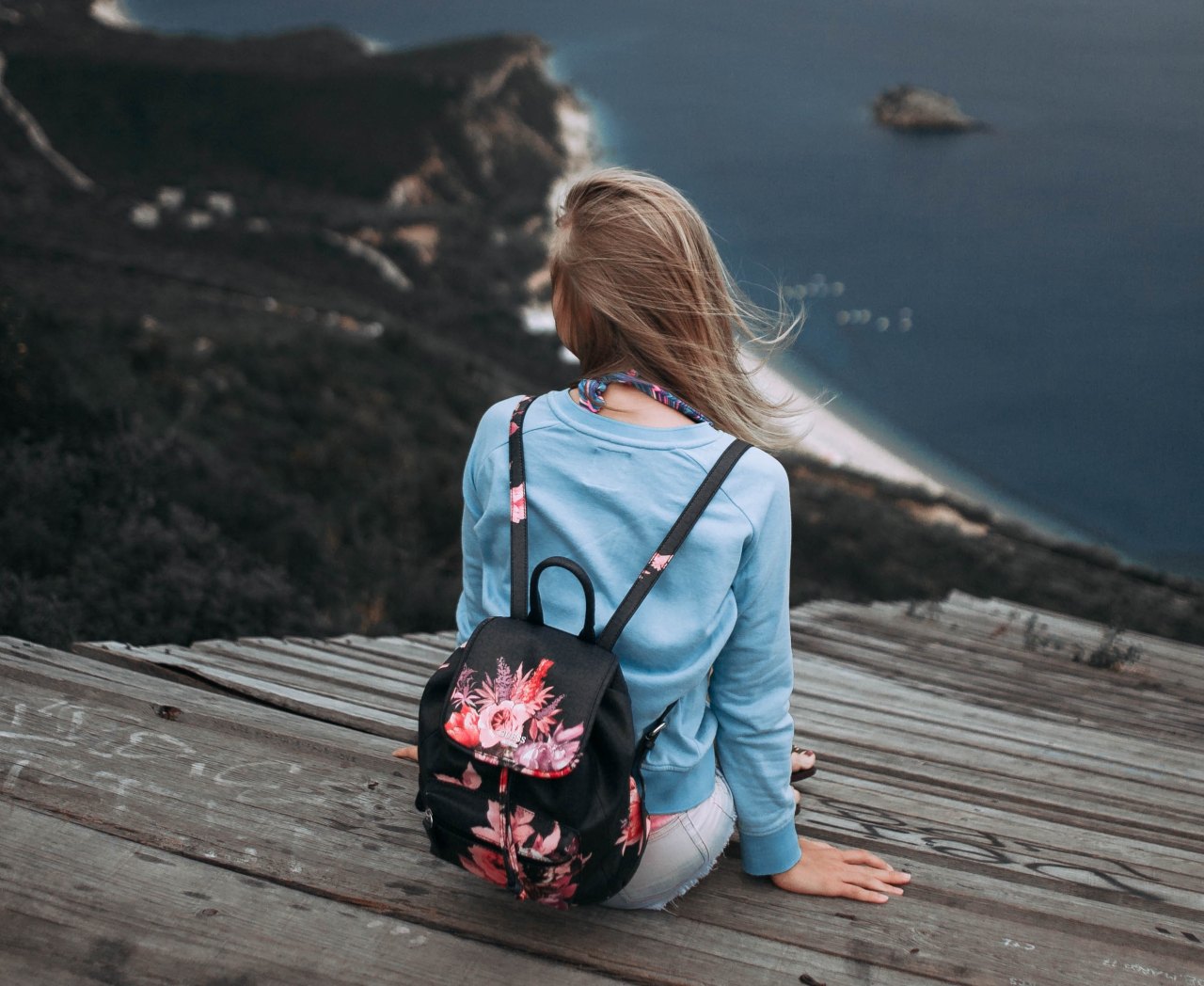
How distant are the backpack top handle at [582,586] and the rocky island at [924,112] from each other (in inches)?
952

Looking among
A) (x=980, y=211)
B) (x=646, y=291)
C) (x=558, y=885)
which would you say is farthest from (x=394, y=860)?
(x=980, y=211)

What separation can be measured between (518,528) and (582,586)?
172 millimetres

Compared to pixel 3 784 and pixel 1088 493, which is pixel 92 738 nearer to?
pixel 3 784

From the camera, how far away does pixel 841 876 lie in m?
1.73

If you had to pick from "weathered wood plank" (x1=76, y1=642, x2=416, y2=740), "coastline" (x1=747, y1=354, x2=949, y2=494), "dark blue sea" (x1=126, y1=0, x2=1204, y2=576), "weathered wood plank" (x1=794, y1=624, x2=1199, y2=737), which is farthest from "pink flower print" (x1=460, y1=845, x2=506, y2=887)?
"coastline" (x1=747, y1=354, x2=949, y2=494)

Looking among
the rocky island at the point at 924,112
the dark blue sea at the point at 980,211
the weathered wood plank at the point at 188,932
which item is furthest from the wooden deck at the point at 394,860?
the rocky island at the point at 924,112

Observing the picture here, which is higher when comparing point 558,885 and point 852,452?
point 558,885

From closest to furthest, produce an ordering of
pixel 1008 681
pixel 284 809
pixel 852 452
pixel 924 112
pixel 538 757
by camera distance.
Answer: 1. pixel 538 757
2. pixel 284 809
3. pixel 1008 681
4. pixel 852 452
5. pixel 924 112

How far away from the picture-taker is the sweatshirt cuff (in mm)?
1700

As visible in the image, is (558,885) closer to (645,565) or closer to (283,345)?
(645,565)

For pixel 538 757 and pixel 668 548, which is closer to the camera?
pixel 538 757

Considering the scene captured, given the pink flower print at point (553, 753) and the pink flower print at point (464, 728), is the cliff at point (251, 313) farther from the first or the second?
the pink flower print at point (553, 753)

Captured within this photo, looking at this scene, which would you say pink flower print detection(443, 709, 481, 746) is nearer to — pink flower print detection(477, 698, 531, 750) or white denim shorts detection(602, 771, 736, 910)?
pink flower print detection(477, 698, 531, 750)

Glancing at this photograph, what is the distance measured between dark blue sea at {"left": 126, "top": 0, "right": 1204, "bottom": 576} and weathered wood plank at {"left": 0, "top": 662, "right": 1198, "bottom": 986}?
576 inches
